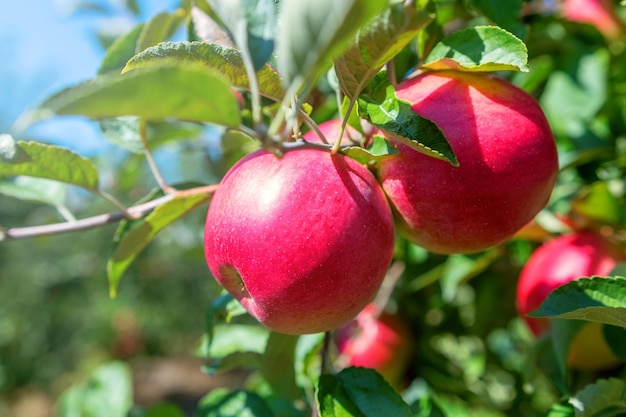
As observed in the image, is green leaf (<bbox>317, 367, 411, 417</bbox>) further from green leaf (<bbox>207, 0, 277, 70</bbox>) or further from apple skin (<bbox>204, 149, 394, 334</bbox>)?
green leaf (<bbox>207, 0, 277, 70</bbox>)

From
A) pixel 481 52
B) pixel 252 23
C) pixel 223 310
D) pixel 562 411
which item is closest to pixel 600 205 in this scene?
pixel 562 411

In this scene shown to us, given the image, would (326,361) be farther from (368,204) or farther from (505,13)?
(505,13)

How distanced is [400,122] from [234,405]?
544 millimetres

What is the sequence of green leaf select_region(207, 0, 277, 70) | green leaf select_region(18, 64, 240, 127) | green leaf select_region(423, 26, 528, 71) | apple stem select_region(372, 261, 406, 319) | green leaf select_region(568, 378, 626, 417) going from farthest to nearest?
apple stem select_region(372, 261, 406, 319) → green leaf select_region(568, 378, 626, 417) → green leaf select_region(423, 26, 528, 71) → green leaf select_region(207, 0, 277, 70) → green leaf select_region(18, 64, 240, 127)

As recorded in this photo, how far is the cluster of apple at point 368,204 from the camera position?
555 mm

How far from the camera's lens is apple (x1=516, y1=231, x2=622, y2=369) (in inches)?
35.2

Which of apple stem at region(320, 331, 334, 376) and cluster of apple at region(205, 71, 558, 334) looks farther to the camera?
apple stem at region(320, 331, 334, 376)

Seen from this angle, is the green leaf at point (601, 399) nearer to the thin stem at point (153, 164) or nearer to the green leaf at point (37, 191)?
the thin stem at point (153, 164)

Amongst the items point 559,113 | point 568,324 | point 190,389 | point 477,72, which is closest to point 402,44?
point 477,72

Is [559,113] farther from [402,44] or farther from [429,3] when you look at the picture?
[402,44]

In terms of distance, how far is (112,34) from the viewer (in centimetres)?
138

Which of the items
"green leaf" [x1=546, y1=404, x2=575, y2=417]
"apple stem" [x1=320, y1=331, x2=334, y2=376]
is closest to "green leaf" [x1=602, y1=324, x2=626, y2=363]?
"green leaf" [x1=546, y1=404, x2=575, y2=417]

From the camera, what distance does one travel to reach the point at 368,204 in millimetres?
574

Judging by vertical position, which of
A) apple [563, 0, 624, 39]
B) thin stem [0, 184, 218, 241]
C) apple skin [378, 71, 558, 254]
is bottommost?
apple [563, 0, 624, 39]
